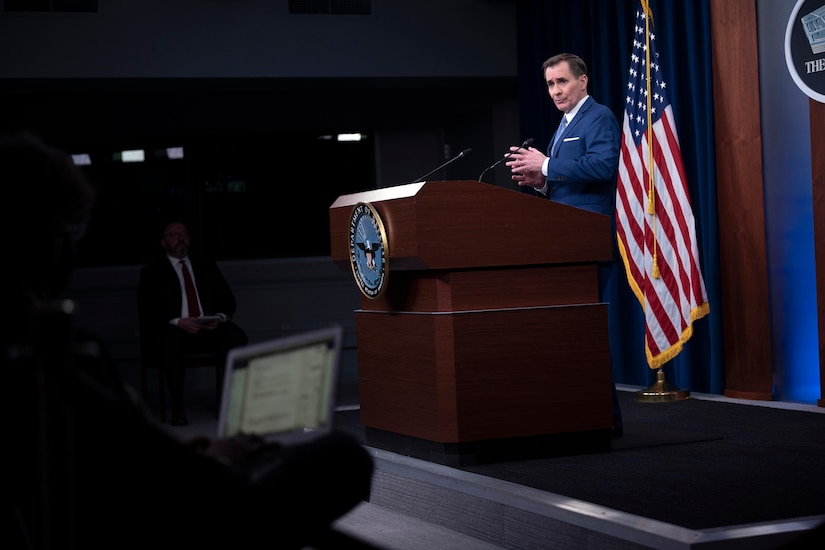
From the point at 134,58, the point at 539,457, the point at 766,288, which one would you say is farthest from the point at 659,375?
the point at 134,58

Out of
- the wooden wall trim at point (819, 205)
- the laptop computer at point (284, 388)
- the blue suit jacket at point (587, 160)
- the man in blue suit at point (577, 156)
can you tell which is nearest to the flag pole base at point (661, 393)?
the wooden wall trim at point (819, 205)

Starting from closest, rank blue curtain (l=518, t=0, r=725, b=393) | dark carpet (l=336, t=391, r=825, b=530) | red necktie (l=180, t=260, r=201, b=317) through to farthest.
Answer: dark carpet (l=336, t=391, r=825, b=530) → blue curtain (l=518, t=0, r=725, b=393) → red necktie (l=180, t=260, r=201, b=317)

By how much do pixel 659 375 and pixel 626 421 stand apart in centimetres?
101

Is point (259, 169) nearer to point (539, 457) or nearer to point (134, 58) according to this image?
point (134, 58)

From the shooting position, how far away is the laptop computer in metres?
1.44

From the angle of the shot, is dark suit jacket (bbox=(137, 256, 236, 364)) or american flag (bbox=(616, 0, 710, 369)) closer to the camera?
american flag (bbox=(616, 0, 710, 369))

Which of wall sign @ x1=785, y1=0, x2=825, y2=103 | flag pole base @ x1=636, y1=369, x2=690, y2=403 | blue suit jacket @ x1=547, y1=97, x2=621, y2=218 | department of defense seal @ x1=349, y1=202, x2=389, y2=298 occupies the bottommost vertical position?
flag pole base @ x1=636, y1=369, x2=690, y2=403

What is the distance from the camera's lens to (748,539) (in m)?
2.57


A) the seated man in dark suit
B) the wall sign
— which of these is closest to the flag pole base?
the wall sign

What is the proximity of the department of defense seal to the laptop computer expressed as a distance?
2.10 m

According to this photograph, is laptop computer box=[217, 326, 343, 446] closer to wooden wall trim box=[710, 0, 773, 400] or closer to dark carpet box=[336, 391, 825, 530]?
dark carpet box=[336, 391, 825, 530]

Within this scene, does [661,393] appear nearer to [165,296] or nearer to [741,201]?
[741,201]

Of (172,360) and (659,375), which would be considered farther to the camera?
(172,360)

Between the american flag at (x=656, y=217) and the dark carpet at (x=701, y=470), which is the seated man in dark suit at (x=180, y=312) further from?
the american flag at (x=656, y=217)
